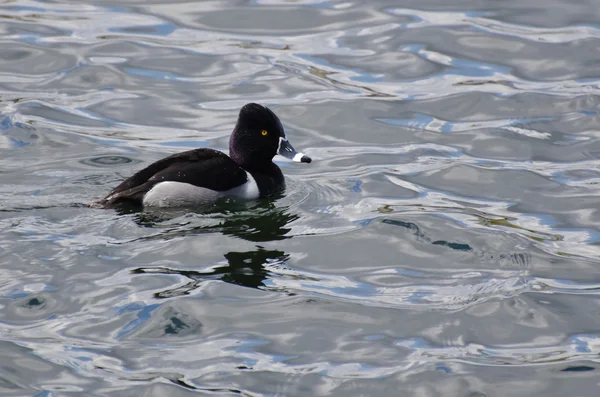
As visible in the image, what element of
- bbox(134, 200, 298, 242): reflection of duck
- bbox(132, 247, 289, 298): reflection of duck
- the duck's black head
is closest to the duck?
the duck's black head

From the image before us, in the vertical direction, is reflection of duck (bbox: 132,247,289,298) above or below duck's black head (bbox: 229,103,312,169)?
below

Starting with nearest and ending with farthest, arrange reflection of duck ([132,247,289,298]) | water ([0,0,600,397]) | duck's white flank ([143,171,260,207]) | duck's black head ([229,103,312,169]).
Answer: water ([0,0,600,397]) < reflection of duck ([132,247,289,298]) < duck's white flank ([143,171,260,207]) < duck's black head ([229,103,312,169])

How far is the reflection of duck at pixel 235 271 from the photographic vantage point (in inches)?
308

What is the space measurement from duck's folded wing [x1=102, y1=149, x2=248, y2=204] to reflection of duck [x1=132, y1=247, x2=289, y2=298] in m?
1.17

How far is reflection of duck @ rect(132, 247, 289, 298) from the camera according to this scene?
7816mm

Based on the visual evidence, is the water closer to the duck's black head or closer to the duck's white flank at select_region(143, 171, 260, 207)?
the duck's white flank at select_region(143, 171, 260, 207)

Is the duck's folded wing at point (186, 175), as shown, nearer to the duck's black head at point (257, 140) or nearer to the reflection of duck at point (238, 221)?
the reflection of duck at point (238, 221)

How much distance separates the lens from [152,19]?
51.4 ft

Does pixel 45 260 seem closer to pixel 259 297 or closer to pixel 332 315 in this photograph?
pixel 259 297

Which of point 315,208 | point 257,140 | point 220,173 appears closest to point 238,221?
point 220,173

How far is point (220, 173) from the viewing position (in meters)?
9.63

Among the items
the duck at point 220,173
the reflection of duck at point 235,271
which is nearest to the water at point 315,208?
the reflection of duck at point 235,271

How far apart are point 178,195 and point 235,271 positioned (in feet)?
4.79

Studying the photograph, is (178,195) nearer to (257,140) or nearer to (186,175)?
(186,175)
